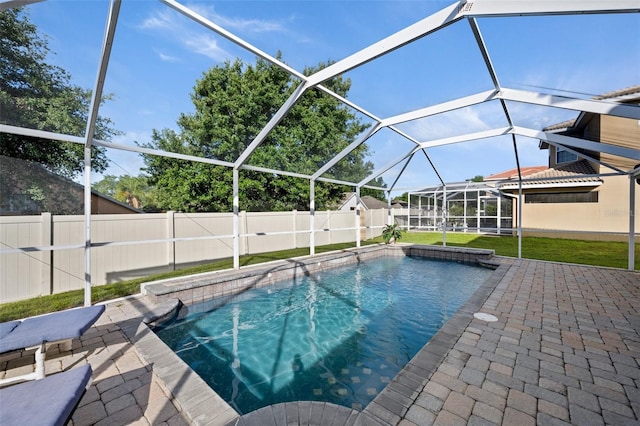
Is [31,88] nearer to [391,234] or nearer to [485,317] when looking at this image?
[485,317]

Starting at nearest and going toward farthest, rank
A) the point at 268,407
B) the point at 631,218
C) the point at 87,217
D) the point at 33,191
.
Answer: the point at 268,407 → the point at 87,217 → the point at 33,191 → the point at 631,218

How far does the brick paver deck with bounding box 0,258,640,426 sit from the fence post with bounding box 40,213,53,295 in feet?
7.73

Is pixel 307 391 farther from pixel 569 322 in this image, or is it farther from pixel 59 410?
pixel 569 322

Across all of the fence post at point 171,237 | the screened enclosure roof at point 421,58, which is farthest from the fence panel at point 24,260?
the fence post at point 171,237

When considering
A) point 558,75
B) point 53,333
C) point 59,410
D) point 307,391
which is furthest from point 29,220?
point 558,75

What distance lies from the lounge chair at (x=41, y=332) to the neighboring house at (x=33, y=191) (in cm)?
363

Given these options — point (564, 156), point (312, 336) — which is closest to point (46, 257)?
point (312, 336)

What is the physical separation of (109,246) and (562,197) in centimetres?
1959

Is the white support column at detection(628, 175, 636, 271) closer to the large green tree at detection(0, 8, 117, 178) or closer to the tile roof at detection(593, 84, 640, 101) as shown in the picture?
the tile roof at detection(593, 84, 640, 101)

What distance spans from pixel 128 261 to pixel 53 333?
4.92 metres

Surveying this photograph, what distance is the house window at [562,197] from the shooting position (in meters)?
13.2

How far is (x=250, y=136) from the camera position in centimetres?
1005

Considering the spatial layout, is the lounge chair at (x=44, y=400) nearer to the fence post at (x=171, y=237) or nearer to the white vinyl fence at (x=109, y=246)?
the white vinyl fence at (x=109, y=246)

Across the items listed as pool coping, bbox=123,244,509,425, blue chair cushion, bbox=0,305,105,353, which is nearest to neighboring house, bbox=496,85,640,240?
pool coping, bbox=123,244,509,425
